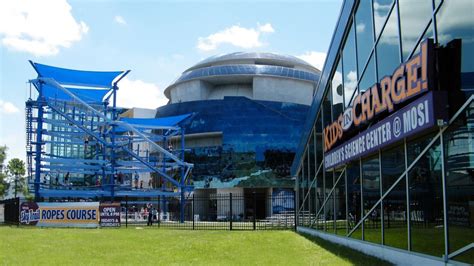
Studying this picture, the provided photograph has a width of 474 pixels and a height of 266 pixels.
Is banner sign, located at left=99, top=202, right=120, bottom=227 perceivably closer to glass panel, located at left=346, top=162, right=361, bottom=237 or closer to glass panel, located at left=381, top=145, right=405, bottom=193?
glass panel, located at left=346, top=162, right=361, bottom=237

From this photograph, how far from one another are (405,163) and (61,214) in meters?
24.0

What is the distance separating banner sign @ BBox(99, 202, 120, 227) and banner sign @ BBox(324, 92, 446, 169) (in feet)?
60.5

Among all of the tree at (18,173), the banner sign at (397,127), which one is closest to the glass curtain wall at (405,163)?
the banner sign at (397,127)

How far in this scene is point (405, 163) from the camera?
1088 centimetres

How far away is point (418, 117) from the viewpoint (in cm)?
924

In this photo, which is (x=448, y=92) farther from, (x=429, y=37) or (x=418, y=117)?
(x=429, y=37)

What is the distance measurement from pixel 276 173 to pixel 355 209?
46.9m

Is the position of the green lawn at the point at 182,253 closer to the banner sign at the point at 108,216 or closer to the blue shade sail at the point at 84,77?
the banner sign at the point at 108,216

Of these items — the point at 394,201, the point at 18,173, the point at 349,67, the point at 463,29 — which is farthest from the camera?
the point at 18,173

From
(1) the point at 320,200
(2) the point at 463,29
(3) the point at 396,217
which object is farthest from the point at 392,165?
(1) the point at 320,200

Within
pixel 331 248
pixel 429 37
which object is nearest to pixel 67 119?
pixel 331 248

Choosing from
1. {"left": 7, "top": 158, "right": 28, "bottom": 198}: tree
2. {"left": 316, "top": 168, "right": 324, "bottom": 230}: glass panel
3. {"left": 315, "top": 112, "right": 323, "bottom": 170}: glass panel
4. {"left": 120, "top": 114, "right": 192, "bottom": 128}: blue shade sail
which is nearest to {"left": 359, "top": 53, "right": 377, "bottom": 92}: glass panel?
{"left": 315, "top": 112, "right": 323, "bottom": 170}: glass panel

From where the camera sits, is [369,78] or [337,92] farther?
[337,92]

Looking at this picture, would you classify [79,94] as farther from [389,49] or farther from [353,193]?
[389,49]
